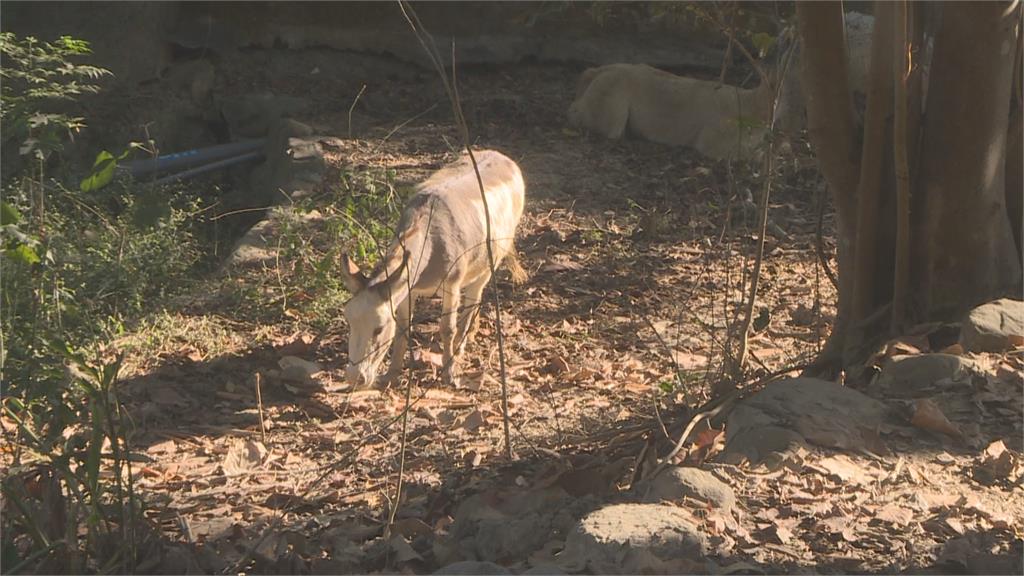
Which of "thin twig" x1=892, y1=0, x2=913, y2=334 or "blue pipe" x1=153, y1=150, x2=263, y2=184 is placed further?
"blue pipe" x1=153, y1=150, x2=263, y2=184

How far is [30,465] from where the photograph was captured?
14.2ft

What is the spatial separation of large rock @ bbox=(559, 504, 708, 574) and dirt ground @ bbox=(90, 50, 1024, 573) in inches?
6.1

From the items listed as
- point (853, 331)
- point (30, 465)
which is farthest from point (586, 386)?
point (30, 465)

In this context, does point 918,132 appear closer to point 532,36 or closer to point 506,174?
point 506,174

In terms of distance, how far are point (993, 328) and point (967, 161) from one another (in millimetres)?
881

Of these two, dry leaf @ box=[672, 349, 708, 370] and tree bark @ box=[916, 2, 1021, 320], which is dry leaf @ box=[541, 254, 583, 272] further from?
tree bark @ box=[916, 2, 1021, 320]

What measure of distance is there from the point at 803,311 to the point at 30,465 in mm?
5309

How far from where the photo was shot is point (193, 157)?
11539 mm

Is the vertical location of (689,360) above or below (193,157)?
below

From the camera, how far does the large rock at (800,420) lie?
14.6 feet

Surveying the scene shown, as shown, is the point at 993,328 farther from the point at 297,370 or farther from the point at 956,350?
the point at 297,370

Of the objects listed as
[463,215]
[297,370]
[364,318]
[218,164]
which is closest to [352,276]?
[364,318]

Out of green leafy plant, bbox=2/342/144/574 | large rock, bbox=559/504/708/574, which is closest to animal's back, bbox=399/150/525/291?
green leafy plant, bbox=2/342/144/574

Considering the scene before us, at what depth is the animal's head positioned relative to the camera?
6.83 m
